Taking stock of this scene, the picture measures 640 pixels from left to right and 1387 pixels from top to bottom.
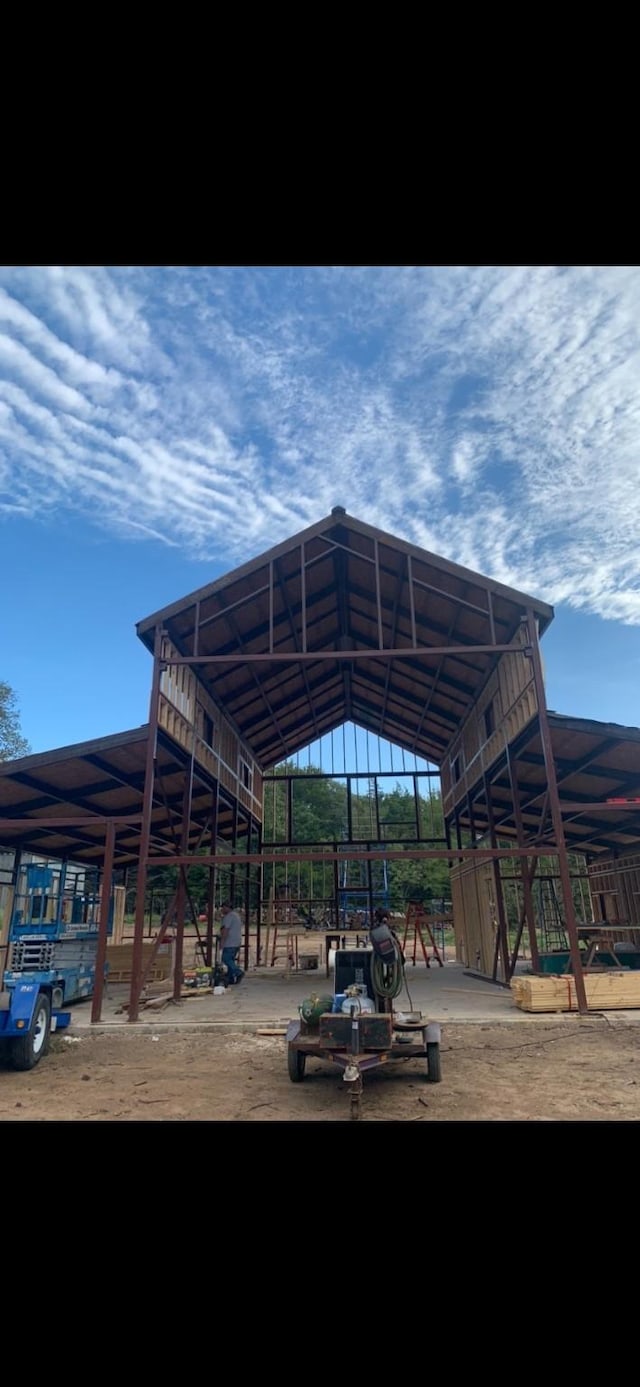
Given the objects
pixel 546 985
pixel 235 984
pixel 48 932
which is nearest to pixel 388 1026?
pixel 546 985

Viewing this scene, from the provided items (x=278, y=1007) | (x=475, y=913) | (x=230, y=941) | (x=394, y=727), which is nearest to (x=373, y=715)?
(x=394, y=727)

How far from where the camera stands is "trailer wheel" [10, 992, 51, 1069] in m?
8.40

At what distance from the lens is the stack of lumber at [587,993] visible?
11.3 meters

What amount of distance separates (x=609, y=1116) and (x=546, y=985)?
5.68 meters

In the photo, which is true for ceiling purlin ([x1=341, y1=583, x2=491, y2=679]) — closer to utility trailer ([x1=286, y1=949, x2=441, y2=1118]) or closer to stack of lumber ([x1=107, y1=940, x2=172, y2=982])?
utility trailer ([x1=286, y1=949, x2=441, y2=1118])

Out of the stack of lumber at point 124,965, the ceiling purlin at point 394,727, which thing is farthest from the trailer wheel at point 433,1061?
the ceiling purlin at point 394,727

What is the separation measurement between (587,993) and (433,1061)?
5.48m

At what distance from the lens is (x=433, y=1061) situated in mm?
7148

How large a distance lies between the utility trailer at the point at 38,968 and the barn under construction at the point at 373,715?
104cm

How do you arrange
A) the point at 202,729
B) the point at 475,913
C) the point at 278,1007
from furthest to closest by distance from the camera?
the point at 475,913
the point at 202,729
the point at 278,1007

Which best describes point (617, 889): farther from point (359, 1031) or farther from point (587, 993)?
point (359, 1031)

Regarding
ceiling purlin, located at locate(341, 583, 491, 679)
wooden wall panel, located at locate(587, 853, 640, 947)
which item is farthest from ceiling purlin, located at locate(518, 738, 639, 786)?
wooden wall panel, located at locate(587, 853, 640, 947)
